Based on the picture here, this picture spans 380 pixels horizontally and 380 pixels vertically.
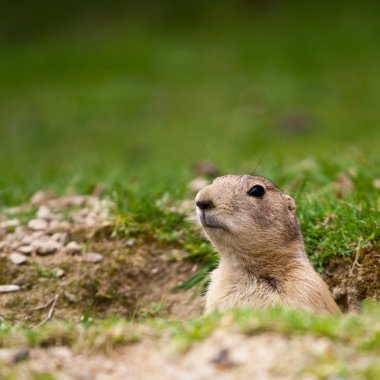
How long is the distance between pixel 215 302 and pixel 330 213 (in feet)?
4.97

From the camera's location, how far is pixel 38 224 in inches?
279

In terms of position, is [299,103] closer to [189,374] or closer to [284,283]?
[284,283]

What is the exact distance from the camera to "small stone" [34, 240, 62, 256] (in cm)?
675

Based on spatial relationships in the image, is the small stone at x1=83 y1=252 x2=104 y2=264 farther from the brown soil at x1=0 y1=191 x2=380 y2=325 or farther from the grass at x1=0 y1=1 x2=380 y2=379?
the grass at x1=0 y1=1 x2=380 y2=379

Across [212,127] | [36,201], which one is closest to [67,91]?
[212,127]

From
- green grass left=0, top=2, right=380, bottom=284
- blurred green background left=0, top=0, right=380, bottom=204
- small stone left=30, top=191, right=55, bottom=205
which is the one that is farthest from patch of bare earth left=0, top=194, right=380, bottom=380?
blurred green background left=0, top=0, right=380, bottom=204

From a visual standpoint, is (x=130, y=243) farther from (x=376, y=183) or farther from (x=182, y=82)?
(x=182, y=82)

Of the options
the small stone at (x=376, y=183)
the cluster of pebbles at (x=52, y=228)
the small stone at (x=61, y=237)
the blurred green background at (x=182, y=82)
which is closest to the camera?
the cluster of pebbles at (x=52, y=228)

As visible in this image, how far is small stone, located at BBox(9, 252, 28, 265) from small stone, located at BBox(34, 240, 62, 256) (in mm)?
142

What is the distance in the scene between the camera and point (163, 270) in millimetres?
6887

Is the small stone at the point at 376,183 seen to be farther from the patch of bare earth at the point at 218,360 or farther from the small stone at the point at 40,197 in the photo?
the patch of bare earth at the point at 218,360

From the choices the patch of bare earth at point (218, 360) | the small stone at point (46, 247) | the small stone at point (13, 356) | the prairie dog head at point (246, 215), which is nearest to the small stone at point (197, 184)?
the small stone at point (46, 247)

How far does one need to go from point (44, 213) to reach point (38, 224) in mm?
244

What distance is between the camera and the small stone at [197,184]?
7.58 meters
